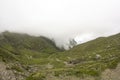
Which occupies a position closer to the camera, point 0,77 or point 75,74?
point 75,74

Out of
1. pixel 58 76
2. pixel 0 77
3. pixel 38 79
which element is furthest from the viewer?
pixel 0 77

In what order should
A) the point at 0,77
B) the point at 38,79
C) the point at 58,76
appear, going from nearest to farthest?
the point at 38,79, the point at 58,76, the point at 0,77

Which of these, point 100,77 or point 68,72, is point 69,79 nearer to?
point 68,72

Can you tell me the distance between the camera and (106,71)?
64.9 meters

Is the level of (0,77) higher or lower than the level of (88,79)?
higher

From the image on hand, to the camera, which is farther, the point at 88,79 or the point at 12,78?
the point at 12,78

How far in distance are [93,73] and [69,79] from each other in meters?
6.94

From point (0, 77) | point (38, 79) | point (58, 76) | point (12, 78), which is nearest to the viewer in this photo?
point (38, 79)

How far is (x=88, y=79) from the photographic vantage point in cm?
6166

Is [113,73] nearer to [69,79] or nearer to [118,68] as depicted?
[118,68]

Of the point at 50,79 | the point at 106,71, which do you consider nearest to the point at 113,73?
the point at 106,71

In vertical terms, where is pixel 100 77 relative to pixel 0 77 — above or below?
below

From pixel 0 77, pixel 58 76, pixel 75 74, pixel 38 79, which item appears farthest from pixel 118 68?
pixel 0 77

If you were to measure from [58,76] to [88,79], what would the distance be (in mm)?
8620
